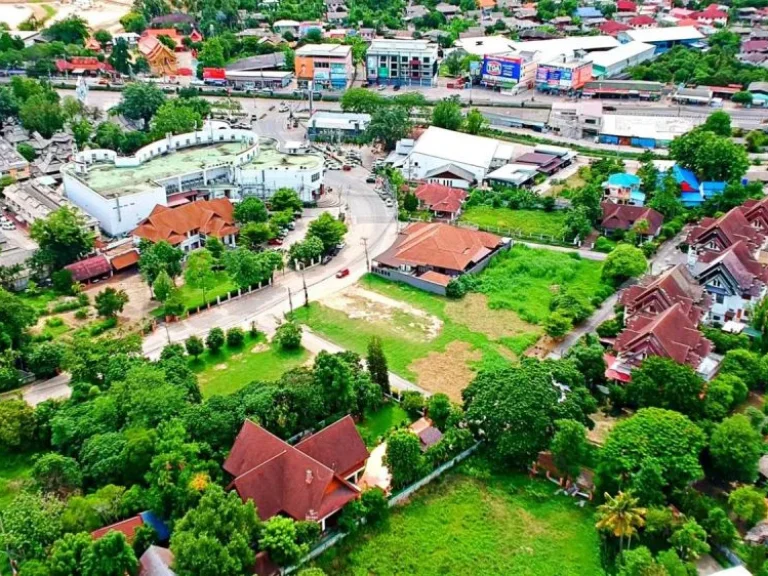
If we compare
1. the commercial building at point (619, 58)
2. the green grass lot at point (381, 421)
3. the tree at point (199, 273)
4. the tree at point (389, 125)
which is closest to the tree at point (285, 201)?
the tree at point (199, 273)

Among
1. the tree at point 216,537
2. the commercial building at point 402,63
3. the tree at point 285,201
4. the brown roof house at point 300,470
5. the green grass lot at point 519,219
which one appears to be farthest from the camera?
the commercial building at point 402,63

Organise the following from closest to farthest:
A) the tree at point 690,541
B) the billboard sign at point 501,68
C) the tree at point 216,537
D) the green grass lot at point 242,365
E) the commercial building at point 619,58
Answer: the tree at point 216,537
the tree at point 690,541
the green grass lot at point 242,365
the billboard sign at point 501,68
the commercial building at point 619,58

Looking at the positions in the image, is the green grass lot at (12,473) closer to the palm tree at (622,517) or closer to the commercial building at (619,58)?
the palm tree at (622,517)

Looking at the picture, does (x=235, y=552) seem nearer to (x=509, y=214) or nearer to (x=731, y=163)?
(x=509, y=214)

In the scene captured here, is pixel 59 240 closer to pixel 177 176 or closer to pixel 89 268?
pixel 89 268

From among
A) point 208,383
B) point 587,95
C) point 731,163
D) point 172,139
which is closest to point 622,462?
point 208,383

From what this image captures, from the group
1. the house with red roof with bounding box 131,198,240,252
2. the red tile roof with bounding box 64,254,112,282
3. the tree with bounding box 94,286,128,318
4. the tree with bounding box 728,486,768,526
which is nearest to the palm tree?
the tree with bounding box 728,486,768,526

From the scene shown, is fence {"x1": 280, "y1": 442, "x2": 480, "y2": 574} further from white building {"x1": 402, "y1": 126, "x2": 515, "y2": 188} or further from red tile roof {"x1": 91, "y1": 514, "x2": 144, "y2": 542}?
white building {"x1": 402, "y1": 126, "x2": 515, "y2": 188}

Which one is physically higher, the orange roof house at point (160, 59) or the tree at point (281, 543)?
the tree at point (281, 543)
